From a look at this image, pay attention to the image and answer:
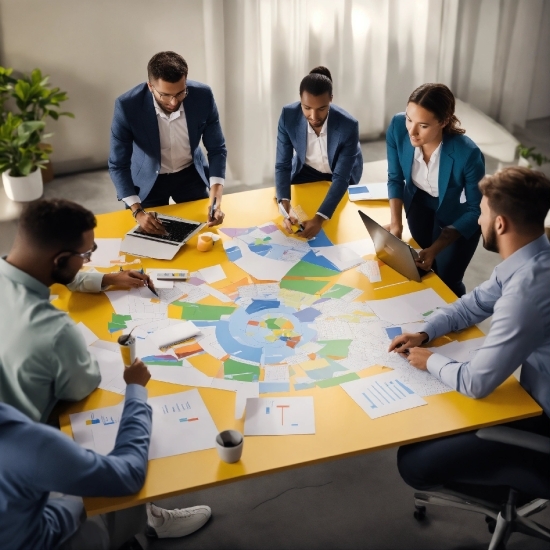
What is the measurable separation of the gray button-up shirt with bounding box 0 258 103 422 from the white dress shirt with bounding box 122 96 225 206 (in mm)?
1381

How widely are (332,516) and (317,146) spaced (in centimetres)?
187

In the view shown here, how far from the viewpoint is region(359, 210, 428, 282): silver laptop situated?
2713mm

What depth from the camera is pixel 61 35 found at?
4965 millimetres

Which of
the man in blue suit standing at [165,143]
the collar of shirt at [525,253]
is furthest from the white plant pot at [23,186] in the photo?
the collar of shirt at [525,253]

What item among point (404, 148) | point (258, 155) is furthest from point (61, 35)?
point (404, 148)

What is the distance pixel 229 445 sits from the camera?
1.95 metres

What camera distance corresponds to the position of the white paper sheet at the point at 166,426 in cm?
204

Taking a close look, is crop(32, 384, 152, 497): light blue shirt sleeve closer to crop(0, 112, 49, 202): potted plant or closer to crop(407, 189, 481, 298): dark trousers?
crop(407, 189, 481, 298): dark trousers

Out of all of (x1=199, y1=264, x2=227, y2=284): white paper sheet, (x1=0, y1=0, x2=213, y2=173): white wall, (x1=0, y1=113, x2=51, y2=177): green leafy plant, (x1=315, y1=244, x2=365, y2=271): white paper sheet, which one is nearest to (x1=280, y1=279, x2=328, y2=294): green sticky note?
(x1=315, y1=244, x2=365, y2=271): white paper sheet

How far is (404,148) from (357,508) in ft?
5.39

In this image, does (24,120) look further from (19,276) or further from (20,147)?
(19,276)

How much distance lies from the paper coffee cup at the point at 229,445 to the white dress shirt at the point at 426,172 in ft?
5.72

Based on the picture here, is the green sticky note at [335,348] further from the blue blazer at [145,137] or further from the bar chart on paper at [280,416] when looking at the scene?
the blue blazer at [145,137]

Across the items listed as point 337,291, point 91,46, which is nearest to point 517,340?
point 337,291
